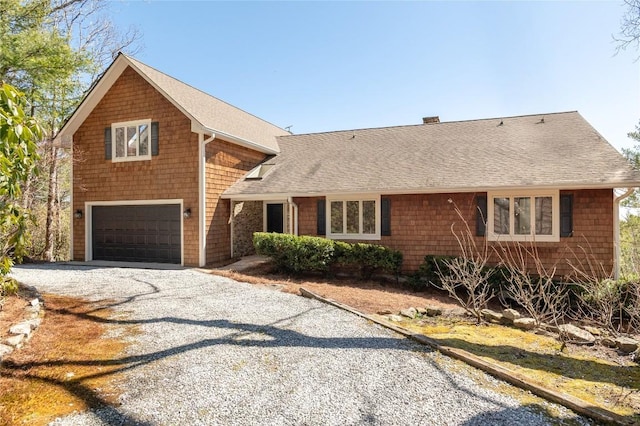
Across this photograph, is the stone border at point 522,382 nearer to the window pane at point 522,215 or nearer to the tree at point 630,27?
the window pane at point 522,215

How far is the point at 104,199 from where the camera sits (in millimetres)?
13188

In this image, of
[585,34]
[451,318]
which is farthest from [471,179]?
[451,318]

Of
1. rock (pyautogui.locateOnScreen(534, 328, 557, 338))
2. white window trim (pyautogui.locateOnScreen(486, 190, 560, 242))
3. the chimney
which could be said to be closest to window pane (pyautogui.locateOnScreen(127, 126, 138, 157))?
white window trim (pyautogui.locateOnScreen(486, 190, 560, 242))

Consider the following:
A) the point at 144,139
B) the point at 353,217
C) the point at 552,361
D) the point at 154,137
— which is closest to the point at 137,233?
the point at 144,139

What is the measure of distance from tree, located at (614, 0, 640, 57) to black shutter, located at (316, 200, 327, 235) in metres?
8.32

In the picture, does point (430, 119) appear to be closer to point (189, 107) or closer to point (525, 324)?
point (189, 107)

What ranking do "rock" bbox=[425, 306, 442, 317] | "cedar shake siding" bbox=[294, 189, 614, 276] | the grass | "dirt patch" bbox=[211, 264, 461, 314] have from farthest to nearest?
"cedar shake siding" bbox=[294, 189, 614, 276] < "dirt patch" bbox=[211, 264, 461, 314] < "rock" bbox=[425, 306, 442, 317] < the grass

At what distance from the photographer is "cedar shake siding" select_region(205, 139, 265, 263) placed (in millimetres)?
12078

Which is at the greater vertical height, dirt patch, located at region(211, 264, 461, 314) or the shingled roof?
the shingled roof

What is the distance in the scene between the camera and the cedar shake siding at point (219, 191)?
39.6 ft

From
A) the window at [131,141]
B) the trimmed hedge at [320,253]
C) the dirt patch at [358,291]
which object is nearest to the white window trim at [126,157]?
the window at [131,141]

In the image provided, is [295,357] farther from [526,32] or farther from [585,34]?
[526,32]

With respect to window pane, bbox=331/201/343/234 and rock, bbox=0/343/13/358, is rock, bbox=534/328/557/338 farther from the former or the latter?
rock, bbox=0/343/13/358

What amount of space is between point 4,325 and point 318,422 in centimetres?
469
